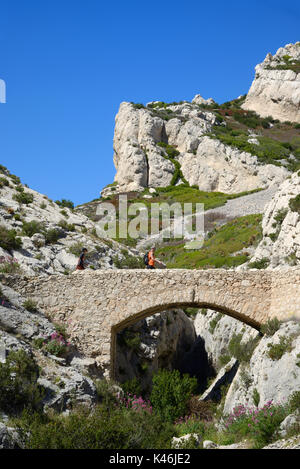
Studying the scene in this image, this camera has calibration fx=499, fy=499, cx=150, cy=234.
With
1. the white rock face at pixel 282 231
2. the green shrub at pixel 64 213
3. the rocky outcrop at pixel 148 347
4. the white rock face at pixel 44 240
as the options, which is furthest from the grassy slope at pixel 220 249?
the green shrub at pixel 64 213

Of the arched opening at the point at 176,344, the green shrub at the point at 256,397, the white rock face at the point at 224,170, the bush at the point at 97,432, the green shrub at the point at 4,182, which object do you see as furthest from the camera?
the white rock face at the point at 224,170

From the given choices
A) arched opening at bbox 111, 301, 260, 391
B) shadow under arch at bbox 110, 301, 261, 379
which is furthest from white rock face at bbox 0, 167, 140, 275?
shadow under arch at bbox 110, 301, 261, 379

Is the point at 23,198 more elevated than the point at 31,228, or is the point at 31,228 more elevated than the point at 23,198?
the point at 23,198

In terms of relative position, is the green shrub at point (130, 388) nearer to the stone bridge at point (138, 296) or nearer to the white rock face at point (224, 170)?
the stone bridge at point (138, 296)

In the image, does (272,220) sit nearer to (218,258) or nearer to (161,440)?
(218,258)

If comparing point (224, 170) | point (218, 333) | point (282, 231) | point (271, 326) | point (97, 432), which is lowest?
point (97, 432)

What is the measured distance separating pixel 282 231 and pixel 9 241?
12.0 meters

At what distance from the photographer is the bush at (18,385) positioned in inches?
538

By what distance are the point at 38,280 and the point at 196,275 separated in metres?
6.10

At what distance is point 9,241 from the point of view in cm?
2127

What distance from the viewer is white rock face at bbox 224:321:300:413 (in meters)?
15.3

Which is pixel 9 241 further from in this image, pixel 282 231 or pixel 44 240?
pixel 282 231

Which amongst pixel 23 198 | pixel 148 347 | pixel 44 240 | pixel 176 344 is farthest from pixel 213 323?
pixel 23 198

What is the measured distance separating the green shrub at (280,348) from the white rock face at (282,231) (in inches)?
190
